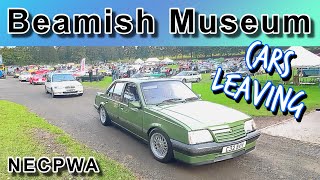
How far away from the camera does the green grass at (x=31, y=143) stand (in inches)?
130

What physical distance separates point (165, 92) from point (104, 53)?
1251 mm

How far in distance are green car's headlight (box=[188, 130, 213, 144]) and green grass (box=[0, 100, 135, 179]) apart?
2.94 feet

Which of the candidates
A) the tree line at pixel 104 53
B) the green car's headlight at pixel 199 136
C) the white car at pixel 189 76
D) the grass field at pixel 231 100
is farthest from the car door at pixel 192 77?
the green car's headlight at pixel 199 136

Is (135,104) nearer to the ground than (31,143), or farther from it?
farther from it

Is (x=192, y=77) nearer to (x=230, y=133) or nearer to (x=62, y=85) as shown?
(x=230, y=133)

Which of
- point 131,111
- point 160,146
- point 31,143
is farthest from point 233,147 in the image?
point 31,143

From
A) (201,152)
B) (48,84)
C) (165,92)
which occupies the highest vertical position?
(48,84)

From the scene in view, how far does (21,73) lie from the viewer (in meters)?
5.07

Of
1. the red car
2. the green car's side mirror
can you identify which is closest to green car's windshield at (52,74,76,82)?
the red car

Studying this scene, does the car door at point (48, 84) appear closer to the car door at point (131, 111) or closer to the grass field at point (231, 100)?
the grass field at point (231, 100)

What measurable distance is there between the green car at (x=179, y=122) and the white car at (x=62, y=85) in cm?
130

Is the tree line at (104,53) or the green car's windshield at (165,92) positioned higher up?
the tree line at (104,53)

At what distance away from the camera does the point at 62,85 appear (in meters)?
5.95

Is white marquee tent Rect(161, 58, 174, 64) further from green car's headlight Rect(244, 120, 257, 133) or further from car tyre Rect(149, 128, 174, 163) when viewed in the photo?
green car's headlight Rect(244, 120, 257, 133)
